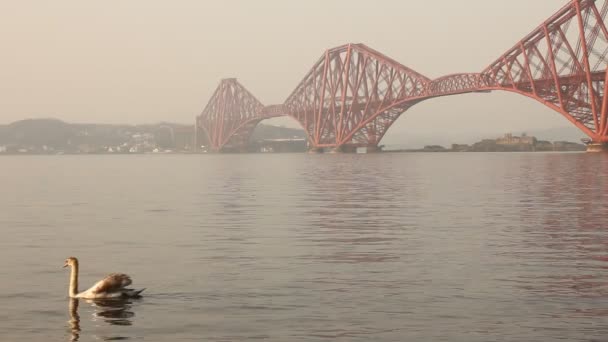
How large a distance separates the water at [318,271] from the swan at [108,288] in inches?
6.8

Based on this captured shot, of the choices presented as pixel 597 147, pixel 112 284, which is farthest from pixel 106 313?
pixel 597 147

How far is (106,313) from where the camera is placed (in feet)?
43.1

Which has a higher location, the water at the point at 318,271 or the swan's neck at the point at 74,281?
the swan's neck at the point at 74,281

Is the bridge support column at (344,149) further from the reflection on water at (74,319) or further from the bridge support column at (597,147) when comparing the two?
the reflection on water at (74,319)

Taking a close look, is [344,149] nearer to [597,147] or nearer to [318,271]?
[597,147]

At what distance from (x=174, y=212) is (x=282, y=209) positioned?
12.9ft

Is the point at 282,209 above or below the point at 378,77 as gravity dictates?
below

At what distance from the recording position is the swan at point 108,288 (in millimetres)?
13742

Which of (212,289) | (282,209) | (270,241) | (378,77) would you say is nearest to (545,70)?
(378,77)

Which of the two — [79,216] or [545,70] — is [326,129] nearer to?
[545,70]

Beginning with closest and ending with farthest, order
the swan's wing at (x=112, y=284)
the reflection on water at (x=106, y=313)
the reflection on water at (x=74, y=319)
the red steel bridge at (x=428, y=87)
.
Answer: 1. the reflection on water at (x=74, y=319)
2. the reflection on water at (x=106, y=313)
3. the swan's wing at (x=112, y=284)
4. the red steel bridge at (x=428, y=87)

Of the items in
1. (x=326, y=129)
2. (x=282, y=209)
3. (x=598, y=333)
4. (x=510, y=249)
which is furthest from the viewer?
(x=326, y=129)

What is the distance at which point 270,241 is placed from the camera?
2253cm

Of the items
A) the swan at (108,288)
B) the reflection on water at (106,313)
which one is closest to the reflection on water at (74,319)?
the reflection on water at (106,313)
